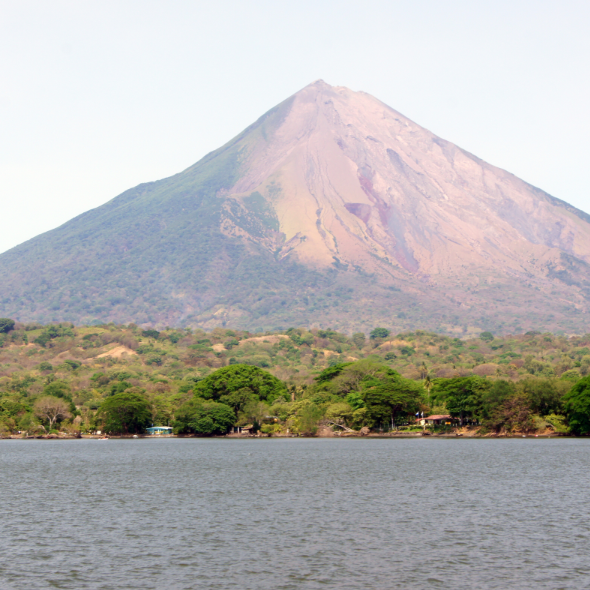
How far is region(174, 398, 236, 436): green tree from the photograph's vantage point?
123m

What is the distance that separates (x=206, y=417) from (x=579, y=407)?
2237 inches

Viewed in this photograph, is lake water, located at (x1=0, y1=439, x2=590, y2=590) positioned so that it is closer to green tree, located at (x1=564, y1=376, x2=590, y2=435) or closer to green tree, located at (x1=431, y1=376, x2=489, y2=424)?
green tree, located at (x1=564, y1=376, x2=590, y2=435)

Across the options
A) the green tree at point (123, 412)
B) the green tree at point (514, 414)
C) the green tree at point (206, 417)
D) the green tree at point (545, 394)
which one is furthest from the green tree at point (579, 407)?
the green tree at point (123, 412)

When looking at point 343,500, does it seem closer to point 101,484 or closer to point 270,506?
point 270,506

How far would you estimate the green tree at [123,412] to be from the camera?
127500 millimetres

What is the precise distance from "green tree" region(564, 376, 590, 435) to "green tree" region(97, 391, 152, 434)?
222 ft

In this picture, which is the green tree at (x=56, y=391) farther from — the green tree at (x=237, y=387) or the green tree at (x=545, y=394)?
the green tree at (x=545, y=394)

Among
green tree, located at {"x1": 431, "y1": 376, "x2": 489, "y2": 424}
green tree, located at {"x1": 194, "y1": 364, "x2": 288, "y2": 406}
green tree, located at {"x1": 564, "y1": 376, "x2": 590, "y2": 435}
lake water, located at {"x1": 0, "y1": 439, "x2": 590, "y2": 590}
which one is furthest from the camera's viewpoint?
green tree, located at {"x1": 194, "y1": 364, "x2": 288, "y2": 406}

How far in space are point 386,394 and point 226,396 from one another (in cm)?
2811

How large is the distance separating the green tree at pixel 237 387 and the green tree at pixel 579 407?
164 ft

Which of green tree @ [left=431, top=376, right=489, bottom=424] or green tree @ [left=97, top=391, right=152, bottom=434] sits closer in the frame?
green tree @ [left=431, top=376, right=489, bottom=424]

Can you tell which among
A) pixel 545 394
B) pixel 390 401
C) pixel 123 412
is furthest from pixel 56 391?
pixel 545 394

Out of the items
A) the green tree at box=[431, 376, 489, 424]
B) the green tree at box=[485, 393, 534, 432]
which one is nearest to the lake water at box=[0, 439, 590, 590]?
the green tree at box=[485, 393, 534, 432]

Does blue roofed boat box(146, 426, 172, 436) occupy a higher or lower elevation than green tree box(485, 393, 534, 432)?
lower
